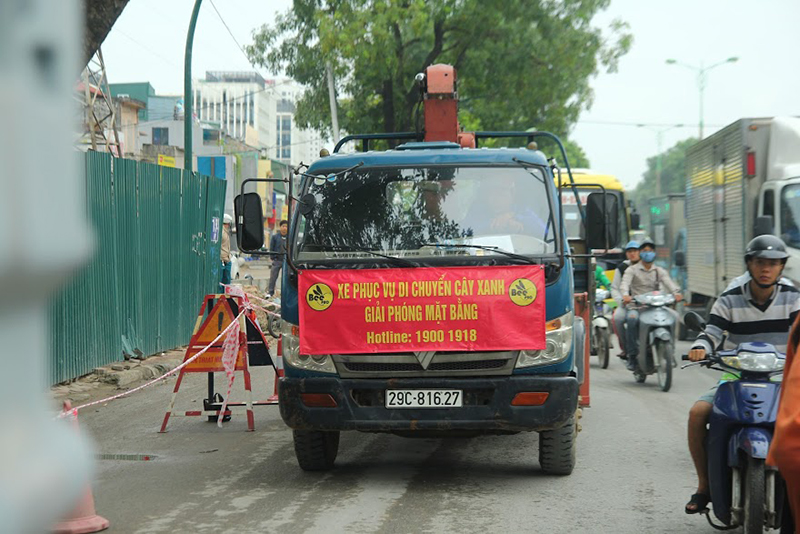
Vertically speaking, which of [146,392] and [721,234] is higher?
[721,234]

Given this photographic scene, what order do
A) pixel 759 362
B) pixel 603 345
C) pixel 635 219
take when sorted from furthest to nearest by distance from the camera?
pixel 635 219
pixel 603 345
pixel 759 362

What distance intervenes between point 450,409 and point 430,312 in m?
0.63

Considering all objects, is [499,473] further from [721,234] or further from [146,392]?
[721,234]

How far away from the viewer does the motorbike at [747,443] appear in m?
5.15

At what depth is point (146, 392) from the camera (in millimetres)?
12695

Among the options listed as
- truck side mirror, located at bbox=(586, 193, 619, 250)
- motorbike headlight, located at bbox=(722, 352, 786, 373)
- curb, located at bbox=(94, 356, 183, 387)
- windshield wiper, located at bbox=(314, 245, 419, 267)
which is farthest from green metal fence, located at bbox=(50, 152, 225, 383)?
motorbike headlight, located at bbox=(722, 352, 786, 373)

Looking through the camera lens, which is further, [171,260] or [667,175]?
[667,175]

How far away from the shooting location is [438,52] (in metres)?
32.0

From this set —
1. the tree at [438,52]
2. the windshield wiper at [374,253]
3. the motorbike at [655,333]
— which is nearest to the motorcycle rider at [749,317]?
the windshield wiper at [374,253]

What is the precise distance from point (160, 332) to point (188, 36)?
→ 6342 millimetres

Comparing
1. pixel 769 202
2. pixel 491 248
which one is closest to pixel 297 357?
pixel 491 248

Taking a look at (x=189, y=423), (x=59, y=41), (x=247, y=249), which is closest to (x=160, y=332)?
(x=189, y=423)

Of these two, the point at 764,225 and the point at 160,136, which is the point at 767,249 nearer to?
the point at 764,225

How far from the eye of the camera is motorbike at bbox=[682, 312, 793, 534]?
5.15 m
